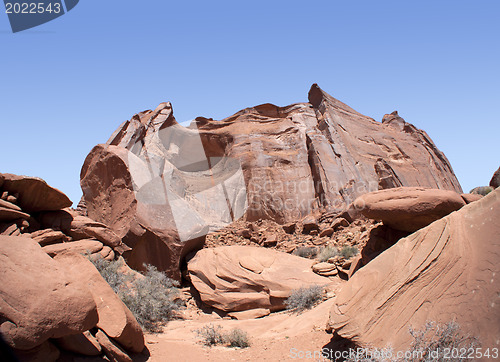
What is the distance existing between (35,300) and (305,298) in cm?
555

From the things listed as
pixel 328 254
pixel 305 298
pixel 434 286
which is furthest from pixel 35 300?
pixel 328 254

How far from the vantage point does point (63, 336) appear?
4.12 meters

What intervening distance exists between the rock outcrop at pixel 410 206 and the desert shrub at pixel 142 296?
16.3ft

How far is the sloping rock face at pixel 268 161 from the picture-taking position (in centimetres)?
1211

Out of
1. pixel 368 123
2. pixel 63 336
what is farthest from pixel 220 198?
pixel 63 336

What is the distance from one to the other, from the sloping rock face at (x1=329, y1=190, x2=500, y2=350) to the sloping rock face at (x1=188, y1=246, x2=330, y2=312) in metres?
3.64

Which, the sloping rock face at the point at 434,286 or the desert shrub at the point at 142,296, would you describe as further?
the desert shrub at the point at 142,296

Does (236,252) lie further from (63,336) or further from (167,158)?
(167,158)

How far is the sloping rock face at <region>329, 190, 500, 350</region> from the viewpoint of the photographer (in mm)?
4199

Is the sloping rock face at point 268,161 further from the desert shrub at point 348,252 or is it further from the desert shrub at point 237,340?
the desert shrub at point 237,340

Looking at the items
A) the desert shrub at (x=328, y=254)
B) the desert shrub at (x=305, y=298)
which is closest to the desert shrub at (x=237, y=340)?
the desert shrub at (x=305, y=298)

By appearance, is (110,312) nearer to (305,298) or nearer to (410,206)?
(305,298)

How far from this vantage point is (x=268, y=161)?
2014 centimetres

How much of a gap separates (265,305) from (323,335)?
318 centimetres
